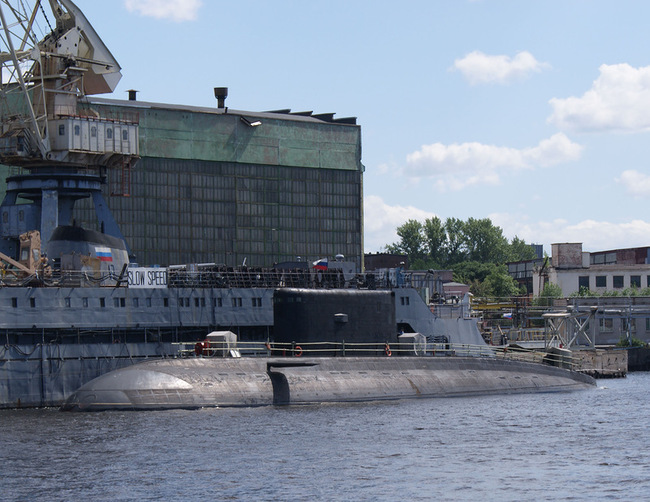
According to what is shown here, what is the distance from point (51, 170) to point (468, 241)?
129 meters

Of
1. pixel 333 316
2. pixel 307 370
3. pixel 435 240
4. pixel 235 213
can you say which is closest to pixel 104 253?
pixel 333 316

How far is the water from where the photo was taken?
84.4 ft

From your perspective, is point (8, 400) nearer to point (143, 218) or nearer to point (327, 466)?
point (327, 466)

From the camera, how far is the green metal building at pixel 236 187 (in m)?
76.8

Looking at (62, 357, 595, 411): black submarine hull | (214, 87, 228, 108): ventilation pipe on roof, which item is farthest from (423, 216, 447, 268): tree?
(62, 357, 595, 411): black submarine hull

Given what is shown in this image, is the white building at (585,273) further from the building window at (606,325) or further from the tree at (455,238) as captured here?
the tree at (455,238)

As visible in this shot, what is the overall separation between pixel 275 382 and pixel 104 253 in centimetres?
1346

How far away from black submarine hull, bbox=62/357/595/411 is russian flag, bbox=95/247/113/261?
1105 centimetres

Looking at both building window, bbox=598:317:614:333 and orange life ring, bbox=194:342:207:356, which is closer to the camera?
orange life ring, bbox=194:342:207:356

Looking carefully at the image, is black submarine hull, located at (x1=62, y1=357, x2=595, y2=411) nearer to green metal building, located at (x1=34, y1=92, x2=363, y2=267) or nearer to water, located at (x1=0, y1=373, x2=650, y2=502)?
water, located at (x1=0, y1=373, x2=650, y2=502)

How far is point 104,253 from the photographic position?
51.0m

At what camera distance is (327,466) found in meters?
28.6

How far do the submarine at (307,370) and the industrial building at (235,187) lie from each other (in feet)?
109

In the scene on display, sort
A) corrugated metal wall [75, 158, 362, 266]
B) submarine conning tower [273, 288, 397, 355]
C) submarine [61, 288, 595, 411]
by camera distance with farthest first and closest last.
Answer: corrugated metal wall [75, 158, 362, 266] < submarine conning tower [273, 288, 397, 355] < submarine [61, 288, 595, 411]
